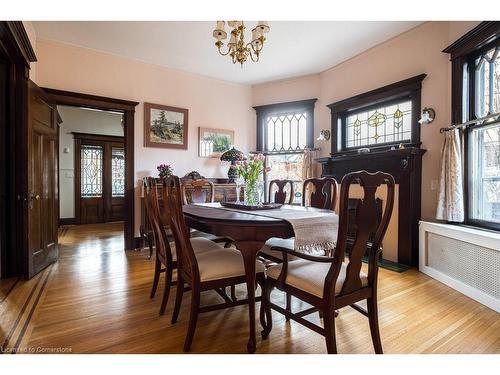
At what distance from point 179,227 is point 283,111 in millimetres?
3816

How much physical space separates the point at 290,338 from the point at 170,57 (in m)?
4.01

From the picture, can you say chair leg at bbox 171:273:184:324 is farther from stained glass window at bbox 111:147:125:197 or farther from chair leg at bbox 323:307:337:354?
stained glass window at bbox 111:147:125:197

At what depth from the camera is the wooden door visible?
9.45ft

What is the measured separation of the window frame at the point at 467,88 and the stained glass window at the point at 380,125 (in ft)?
2.25

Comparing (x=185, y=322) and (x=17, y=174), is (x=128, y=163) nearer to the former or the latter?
(x=17, y=174)

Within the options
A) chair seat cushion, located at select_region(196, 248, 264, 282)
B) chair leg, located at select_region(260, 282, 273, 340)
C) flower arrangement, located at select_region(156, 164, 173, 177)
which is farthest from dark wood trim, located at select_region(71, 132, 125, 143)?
chair leg, located at select_region(260, 282, 273, 340)

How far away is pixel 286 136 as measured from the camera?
16.7 ft

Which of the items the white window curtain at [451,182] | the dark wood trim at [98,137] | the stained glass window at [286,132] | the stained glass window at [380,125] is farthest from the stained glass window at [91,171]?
the white window curtain at [451,182]

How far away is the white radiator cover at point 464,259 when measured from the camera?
2236 mm

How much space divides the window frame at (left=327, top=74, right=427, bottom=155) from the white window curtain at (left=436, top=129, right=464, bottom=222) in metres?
0.49

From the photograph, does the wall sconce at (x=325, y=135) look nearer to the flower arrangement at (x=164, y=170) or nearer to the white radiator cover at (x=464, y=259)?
the white radiator cover at (x=464, y=259)

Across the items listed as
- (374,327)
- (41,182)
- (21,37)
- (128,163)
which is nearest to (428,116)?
(374,327)

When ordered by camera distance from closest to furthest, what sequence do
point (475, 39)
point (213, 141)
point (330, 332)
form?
point (330, 332) → point (475, 39) → point (213, 141)
